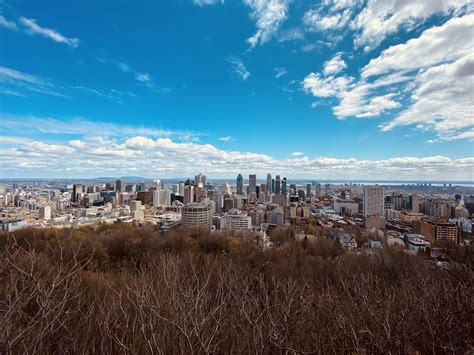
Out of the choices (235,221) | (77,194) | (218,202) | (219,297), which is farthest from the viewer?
(77,194)

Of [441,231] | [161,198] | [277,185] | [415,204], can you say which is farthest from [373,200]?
[161,198]

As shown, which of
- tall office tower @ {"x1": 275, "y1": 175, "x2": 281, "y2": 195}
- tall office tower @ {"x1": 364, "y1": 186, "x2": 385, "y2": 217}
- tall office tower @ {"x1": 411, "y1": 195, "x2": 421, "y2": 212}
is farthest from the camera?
tall office tower @ {"x1": 275, "y1": 175, "x2": 281, "y2": 195}

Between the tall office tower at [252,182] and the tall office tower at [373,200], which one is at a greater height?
the tall office tower at [252,182]

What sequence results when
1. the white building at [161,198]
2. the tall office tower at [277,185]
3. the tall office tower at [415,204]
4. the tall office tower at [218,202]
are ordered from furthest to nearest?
the tall office tower at [277,185] < the white building at [161,198] < the tall office tower at [218,202] < the tall office tower at [415,204]

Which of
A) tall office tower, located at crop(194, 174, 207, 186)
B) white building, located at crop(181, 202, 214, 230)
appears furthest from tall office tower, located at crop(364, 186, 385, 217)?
tall office tower, located at crop(194, 174, 207, 186)

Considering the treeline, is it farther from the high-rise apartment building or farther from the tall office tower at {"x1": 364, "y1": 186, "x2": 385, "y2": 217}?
the high-rise apartment building

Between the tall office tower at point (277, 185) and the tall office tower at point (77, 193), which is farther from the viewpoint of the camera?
the tall office tower at point (277, 185)

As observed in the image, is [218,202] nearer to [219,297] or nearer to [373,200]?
[373,200]

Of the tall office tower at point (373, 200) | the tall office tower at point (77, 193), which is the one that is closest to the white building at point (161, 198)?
the tall office tower at point (77, 193)

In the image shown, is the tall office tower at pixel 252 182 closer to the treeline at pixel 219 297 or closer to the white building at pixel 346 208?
the white building at pixel 346 208
